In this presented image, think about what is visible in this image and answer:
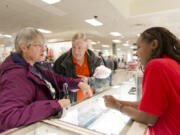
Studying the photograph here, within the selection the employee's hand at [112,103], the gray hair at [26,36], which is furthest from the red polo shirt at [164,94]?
the gray hair at [26,36]

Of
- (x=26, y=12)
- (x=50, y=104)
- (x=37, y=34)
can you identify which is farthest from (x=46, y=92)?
(x=26, y=12)

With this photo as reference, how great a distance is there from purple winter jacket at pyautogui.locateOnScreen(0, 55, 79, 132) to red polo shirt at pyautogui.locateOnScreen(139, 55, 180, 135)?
54 cm

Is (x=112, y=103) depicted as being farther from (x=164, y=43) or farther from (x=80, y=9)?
(x=80, y=9)

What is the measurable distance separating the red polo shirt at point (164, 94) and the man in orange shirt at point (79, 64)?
115cm

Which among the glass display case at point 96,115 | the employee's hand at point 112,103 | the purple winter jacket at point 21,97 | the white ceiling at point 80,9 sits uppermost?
the white ceiling at point 80,9

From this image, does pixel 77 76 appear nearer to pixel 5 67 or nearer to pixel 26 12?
pixel 5 67

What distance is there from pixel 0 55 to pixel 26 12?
2.23 m

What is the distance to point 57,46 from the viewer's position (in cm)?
808

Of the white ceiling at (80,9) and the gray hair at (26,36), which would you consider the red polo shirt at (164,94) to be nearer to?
the gray hair at (26,36)

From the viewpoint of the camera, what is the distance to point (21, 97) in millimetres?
794

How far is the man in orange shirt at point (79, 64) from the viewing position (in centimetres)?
193

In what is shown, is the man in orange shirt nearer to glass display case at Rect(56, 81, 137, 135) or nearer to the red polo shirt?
glass display case at Rect(56, 81, 137, 135)

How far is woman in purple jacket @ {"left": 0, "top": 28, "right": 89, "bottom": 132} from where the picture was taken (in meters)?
0.71

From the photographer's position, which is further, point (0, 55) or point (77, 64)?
point (0, 55)
